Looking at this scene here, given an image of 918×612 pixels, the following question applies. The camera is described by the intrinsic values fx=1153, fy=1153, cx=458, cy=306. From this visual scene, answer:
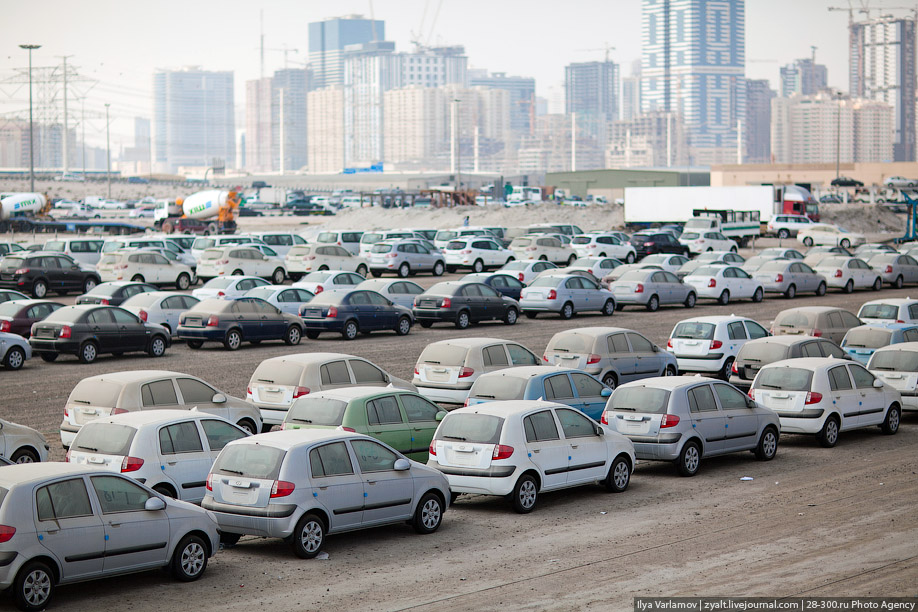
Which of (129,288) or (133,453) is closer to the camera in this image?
(133,453)

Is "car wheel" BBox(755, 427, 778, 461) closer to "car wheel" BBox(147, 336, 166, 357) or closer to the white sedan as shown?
"car wheel" BBox(147, 336, 166, 357)

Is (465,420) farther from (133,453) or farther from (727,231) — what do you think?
(727,231)

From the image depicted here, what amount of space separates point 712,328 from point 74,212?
10505 centimetres

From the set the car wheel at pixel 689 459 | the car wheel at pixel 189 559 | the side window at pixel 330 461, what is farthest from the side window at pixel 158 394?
the car wheel at pixel 689 459

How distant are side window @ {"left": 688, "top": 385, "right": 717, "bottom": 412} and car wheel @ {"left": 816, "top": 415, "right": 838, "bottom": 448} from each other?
2.79 meters

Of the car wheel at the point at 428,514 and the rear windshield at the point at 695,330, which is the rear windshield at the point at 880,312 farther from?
the car wheel at the point at 428,514

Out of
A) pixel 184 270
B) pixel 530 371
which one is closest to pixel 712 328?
pixel 530 371

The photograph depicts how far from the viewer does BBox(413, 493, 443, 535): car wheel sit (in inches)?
520

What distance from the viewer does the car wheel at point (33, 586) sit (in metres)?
9.95

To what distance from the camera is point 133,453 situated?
43.2 feet

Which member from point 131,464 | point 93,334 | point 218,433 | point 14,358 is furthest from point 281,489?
point 93,334

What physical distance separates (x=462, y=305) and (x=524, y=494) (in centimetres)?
1912

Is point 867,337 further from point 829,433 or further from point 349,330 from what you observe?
point 349,330

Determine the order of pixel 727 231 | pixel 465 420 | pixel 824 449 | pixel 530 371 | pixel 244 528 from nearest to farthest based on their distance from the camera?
pixel 244 528 < pixel 465 420 < pixel 530 371 < pixel 824 449 < pixel 727 231
